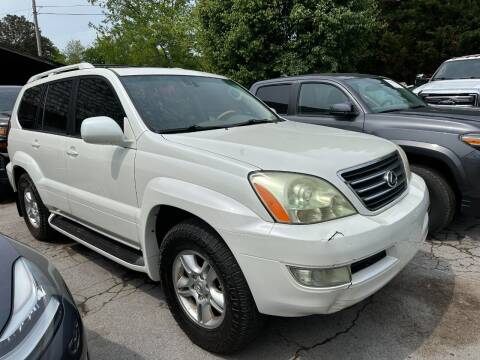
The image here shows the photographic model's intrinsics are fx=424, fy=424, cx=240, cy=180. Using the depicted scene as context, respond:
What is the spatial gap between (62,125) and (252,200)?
2.36 meters

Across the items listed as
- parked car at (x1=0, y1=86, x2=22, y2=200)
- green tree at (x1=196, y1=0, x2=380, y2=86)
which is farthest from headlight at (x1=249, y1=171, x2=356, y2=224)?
green tree at (x1=196, y1=0, x2=380, y2=86)

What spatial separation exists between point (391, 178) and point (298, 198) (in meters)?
0.83

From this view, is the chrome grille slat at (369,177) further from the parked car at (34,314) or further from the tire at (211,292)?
the parked car at (34,314)

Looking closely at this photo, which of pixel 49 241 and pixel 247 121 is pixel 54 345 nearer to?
pixel 247 121

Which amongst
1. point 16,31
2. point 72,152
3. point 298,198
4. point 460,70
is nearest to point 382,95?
point 298,198

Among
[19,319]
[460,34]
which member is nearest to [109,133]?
[19,319]

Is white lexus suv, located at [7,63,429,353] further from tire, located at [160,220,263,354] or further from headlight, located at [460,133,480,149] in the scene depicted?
headlight, located at [460,133,480,149]

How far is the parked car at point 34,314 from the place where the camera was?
5.27ft

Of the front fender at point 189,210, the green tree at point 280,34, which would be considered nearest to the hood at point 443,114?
the front fender at point 189,210

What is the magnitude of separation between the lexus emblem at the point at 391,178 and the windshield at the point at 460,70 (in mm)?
7242

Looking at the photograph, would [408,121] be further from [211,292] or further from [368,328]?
[211,292]

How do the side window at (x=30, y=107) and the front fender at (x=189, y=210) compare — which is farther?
the side window at (x=30, y=107)

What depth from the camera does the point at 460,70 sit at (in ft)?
29.8

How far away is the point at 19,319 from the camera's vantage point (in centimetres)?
169
